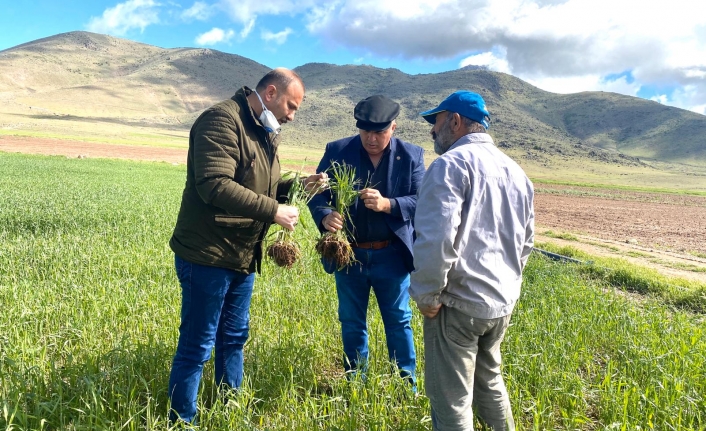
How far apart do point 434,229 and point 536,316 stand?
3286mm

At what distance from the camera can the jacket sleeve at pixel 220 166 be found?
2432 millimetres

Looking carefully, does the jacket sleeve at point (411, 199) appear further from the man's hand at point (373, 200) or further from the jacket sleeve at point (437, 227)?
the jacket sleeve at point (437, 227)

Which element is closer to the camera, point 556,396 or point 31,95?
point 556,396

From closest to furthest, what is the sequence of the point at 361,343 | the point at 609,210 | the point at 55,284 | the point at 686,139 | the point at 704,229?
the point at 361,343 < the point at 55,284 < the point at 704,229 < the point at 609,210 < the point at 686,139

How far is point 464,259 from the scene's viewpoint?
86.0 inches

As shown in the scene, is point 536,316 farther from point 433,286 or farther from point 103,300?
point 103,300

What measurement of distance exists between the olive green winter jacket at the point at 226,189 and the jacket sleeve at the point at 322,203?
0.77m

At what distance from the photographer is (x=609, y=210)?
74.0 feet

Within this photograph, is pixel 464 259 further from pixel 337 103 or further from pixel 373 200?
pixel 337 103

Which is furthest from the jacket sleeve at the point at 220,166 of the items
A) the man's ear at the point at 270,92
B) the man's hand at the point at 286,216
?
the man's ear at the point at 270,92

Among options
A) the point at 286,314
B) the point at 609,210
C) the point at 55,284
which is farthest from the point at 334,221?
the point at 609,210

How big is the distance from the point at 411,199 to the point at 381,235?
36 cm

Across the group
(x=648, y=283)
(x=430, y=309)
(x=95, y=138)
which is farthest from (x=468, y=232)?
(x=95, y=138)

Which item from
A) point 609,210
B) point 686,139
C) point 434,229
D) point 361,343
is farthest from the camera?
point 686,139
